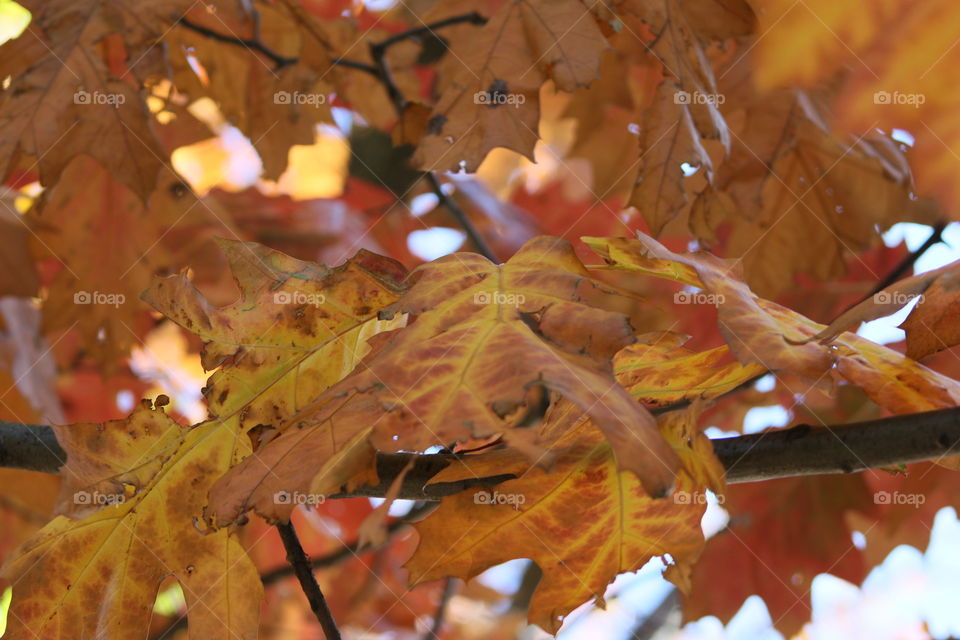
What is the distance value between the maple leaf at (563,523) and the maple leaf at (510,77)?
336 mm

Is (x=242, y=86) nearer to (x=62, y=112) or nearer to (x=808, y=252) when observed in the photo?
(x=62, y=112)

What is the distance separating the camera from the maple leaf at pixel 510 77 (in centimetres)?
86

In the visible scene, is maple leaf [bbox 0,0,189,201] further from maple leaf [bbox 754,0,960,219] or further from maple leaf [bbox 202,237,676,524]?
maple leaf [bbox 754,0,960,219]

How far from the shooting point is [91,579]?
2.19 feet

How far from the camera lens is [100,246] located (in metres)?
1.35

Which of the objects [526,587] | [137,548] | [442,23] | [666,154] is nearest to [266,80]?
[442,23]

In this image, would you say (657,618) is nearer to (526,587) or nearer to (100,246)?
(526,587)

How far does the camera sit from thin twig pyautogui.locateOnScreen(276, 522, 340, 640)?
619 mm

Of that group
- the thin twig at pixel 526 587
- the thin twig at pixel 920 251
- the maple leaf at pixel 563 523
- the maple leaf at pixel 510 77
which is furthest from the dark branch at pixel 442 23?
the thin twig at pixel 526 587

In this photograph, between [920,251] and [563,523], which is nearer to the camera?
[563,523]

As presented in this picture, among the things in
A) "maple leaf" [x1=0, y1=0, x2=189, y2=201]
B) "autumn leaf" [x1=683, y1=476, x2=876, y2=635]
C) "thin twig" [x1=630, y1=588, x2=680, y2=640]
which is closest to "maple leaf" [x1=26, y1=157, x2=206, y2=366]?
"maple leaf" [x1=0, y1=0, x2=189, y2=201]

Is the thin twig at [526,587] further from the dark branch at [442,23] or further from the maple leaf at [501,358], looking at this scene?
the maple leaf at [501,358]

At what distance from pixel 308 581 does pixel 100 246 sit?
0.90 meters

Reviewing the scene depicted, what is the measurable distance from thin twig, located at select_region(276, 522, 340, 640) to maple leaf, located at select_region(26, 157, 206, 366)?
815 mm
